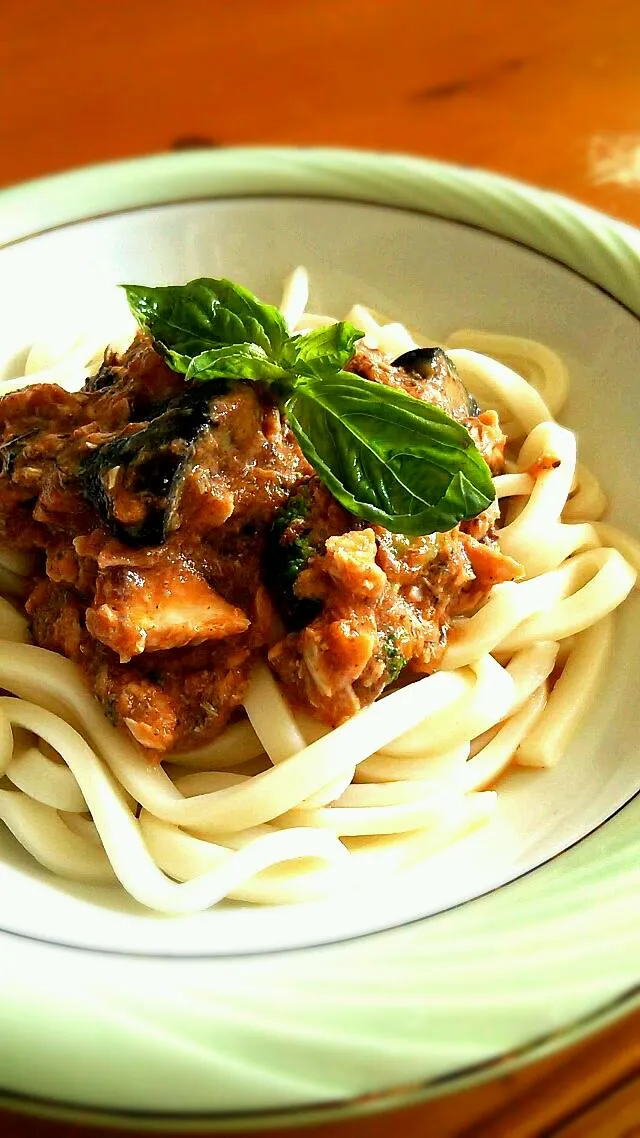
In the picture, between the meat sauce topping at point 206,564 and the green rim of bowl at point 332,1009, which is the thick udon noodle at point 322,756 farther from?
the green rim of bowl at point 332,1009

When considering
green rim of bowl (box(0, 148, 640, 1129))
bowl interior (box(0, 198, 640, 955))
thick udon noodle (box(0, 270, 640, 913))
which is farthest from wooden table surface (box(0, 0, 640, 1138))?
green rim of bowl (box(0, 148, 640, 1129))

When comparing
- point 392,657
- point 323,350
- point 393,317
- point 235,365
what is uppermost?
point 235,365

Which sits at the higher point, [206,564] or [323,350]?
[323,350]

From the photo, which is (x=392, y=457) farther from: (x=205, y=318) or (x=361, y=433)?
(x=205, y=318)

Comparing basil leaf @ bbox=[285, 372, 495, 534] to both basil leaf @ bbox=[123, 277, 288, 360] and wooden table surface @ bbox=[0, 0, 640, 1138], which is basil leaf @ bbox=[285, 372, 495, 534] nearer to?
basil leaf @ bbox=[123, 277, 288, 360]

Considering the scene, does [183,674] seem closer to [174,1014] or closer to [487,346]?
[174,1014]

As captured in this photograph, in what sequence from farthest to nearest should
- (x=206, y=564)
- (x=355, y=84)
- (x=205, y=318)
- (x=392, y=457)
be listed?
(x=355, y=84), (x=205, y=318), (x=206, y=564), (x=392, y=457)

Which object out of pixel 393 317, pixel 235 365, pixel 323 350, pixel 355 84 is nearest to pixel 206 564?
pixel 235 365
